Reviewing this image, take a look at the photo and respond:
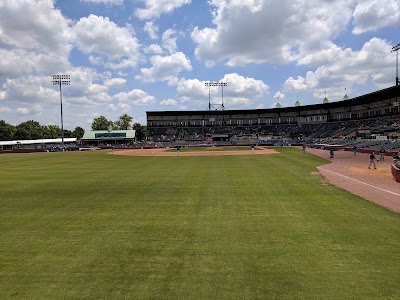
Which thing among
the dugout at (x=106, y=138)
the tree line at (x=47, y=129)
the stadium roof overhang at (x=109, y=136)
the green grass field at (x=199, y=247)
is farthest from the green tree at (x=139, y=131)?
the green grass field at (x=199, y=247)

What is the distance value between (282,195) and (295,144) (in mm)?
69836

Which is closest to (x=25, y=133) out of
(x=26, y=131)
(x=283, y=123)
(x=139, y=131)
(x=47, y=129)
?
(x=26, y=131)

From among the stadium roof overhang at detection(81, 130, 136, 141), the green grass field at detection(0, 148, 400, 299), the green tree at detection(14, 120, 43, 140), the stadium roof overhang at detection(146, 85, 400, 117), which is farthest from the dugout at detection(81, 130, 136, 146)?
the green grass field at detection(0, 148, 400, 299)

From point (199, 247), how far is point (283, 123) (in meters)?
106

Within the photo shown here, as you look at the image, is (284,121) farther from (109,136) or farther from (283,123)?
(109,136)

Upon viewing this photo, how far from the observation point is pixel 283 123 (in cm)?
10831

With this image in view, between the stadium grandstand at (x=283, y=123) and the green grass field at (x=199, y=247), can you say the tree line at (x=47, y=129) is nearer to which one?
the stadium grandstand at (x=283, y=123)

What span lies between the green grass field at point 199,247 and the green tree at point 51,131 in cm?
14940

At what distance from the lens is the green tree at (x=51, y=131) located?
14738 cm

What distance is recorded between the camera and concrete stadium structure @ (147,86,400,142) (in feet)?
235

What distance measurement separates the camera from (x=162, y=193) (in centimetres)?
1564

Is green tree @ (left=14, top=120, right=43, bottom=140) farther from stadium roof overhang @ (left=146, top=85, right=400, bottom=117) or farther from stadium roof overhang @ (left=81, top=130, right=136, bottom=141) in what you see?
stadium roof overhang @ (left=146, top=85, right=400, bottom=117)

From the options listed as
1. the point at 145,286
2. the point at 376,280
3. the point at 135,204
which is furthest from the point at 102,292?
the point at 135,204

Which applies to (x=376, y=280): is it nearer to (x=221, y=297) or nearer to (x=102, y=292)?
(x=221, y=297)
